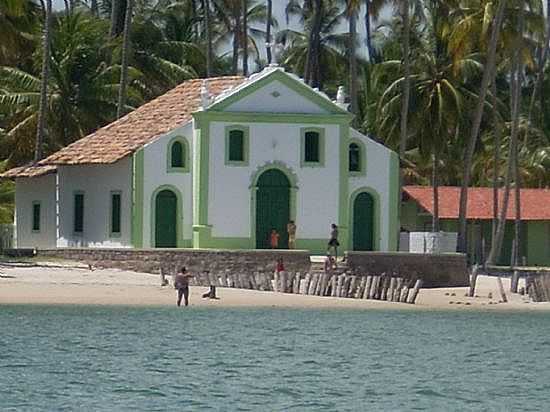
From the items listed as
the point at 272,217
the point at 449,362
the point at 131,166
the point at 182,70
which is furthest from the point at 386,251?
the point at 449,362

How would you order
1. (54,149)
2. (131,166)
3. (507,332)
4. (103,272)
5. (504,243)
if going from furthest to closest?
(504,243) → (54,149) → (131,166) → (103,272) → (507,332)

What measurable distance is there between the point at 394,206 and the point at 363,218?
1178mm

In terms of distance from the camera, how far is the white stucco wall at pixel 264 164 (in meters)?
61.6

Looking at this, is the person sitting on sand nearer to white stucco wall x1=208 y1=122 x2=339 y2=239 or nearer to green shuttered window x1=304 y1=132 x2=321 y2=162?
white stucco wall x1=208 y1=122 x2=339 y2=239

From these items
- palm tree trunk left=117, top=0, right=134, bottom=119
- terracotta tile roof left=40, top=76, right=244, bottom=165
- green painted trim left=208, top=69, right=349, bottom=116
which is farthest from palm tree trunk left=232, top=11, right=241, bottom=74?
green painted trim left=208, top=69, right=349, bottom=116

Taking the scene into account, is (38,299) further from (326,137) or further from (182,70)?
(182,70)

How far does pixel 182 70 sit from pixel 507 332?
104 feet

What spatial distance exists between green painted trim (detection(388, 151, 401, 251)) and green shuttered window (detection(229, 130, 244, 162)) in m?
5.66

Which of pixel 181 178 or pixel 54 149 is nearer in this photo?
pixel 181 178

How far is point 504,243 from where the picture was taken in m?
79.2

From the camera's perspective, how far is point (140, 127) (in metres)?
64.1

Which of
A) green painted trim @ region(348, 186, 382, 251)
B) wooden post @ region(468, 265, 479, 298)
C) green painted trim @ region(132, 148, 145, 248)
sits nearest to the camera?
wooden post @ region(468, 265, 479, 298)

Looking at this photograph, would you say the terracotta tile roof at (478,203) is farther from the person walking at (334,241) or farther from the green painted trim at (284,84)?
the person walking at (334,241)

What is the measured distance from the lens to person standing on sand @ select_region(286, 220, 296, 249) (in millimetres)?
61531
